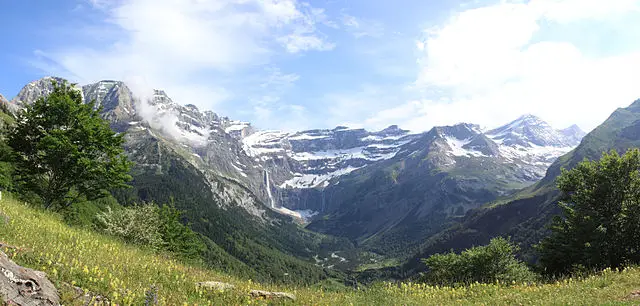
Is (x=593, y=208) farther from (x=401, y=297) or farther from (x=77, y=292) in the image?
(x=77, y=292)

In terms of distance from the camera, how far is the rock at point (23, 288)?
752 centimetres

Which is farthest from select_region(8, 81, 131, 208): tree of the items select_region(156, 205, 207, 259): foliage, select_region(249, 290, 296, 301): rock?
select_region(156, 205, 207, 259): foliage

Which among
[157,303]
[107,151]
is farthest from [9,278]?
[107,151]

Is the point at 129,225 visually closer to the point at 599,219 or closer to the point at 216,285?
the point at 216,285

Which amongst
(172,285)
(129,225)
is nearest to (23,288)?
(172,285)

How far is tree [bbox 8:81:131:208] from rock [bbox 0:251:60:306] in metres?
20.6

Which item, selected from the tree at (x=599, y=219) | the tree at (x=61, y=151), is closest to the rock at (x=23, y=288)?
the tree at (x=61, y=151)

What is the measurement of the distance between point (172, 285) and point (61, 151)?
2018cm

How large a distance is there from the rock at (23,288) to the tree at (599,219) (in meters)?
30.9

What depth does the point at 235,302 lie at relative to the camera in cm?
1193

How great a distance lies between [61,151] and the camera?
85.9 ft

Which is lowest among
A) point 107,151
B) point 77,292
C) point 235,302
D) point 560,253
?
point 560,253

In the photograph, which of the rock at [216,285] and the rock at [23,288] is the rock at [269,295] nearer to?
the rock at [216,285]

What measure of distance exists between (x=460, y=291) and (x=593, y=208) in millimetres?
23648
